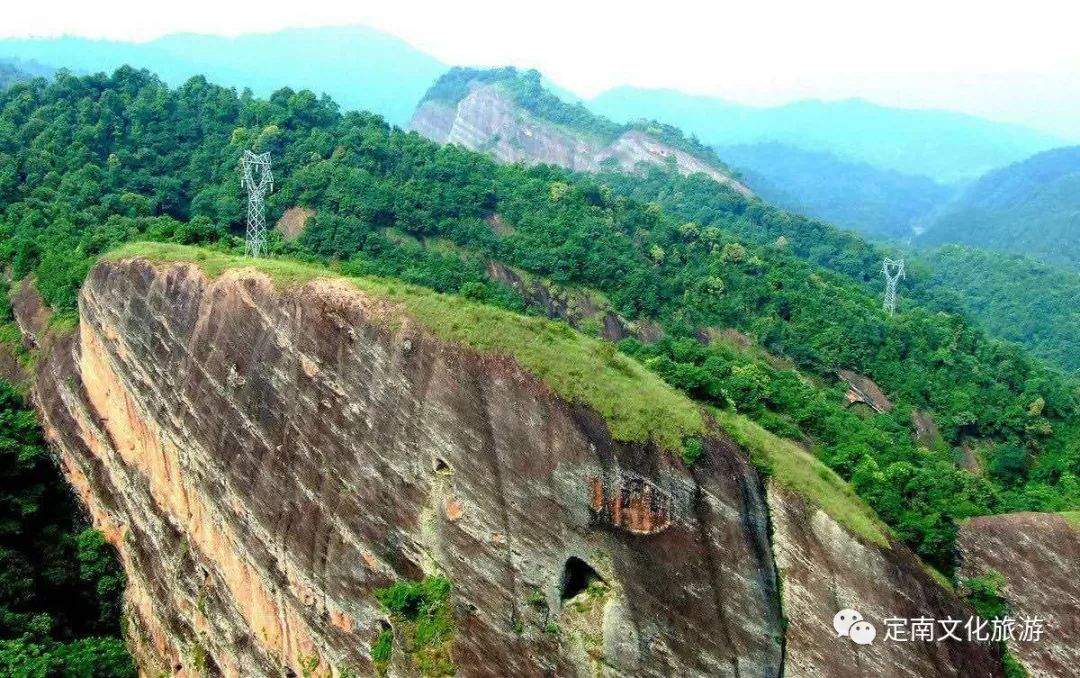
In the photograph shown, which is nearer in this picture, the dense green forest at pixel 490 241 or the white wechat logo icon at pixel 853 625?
the white wechat logo icon at pixel 853 625

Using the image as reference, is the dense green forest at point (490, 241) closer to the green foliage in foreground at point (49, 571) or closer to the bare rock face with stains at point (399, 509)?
the green foliage in foreground at point (49, 571)

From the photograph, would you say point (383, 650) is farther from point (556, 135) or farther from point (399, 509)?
point (556, 135)

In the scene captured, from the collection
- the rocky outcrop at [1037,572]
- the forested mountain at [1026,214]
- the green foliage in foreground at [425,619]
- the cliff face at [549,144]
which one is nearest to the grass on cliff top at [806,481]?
the rocky outcrop at [1037,572]

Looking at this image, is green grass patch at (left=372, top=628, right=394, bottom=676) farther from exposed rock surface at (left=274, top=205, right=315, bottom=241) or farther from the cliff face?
the cliff face

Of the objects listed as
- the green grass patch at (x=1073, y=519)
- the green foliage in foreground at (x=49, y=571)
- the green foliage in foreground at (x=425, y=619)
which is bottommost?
the green foliage in foreground at (x=49, y=571)

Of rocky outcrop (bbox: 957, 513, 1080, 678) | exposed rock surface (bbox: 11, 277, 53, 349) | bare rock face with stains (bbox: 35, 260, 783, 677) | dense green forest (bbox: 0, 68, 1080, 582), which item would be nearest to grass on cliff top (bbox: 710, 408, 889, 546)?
bare rock face with stains (bbox: 35, 260, 783, 677)

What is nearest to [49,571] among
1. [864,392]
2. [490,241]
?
[490,241]
